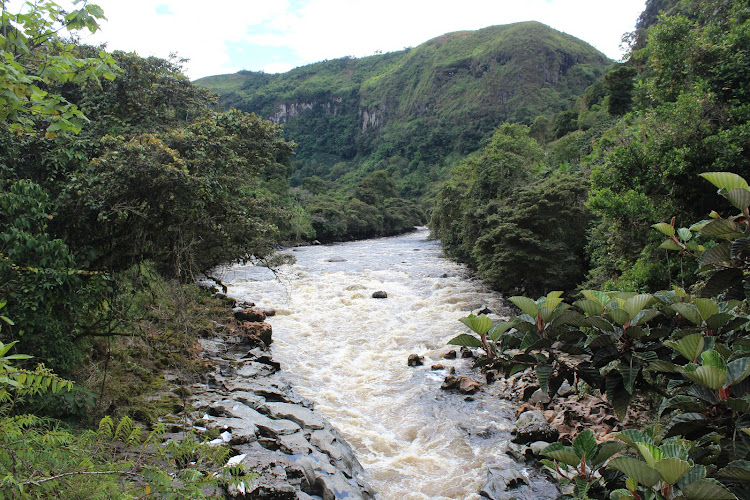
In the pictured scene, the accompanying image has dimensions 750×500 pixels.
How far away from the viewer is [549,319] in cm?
218

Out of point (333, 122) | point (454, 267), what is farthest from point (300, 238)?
point (333, 122)

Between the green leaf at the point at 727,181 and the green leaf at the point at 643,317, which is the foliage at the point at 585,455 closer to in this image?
the green leaf at the point at 643,317

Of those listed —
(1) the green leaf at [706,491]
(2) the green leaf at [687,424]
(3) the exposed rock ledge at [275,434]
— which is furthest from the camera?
(3) the exposed rock ledge at [275,434]

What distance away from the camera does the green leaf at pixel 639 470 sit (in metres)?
1.53

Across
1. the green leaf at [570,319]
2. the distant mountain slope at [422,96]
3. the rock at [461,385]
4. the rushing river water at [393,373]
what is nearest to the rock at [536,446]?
the rushing river water at [393,373]

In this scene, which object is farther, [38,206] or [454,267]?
[454,267]

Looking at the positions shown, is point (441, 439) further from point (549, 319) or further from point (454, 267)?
point (454, 267)

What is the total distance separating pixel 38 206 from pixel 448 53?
519ft

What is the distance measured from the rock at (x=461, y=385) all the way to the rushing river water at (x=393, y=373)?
0.18 m

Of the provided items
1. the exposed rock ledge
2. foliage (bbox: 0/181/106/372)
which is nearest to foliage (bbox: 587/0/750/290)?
the exposed rock ledge

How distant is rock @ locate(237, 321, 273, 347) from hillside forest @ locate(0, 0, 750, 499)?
3.52 ft

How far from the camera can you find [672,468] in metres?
1.48

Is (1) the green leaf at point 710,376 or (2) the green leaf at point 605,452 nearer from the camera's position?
(1) the green leaf at point 710,376

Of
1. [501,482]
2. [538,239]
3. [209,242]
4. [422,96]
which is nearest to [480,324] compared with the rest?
[501,482]
